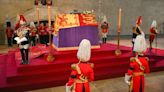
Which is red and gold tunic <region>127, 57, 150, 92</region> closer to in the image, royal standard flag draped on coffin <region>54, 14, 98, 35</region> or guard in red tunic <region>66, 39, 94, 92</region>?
guard in red tunic <region>66, 39, 94, 92</region>

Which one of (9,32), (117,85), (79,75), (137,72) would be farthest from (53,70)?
(9,32)

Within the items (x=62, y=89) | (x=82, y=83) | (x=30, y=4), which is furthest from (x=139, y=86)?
(x=30, y=4)

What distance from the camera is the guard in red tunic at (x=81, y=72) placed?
370 centimetres

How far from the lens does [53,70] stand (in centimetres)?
597

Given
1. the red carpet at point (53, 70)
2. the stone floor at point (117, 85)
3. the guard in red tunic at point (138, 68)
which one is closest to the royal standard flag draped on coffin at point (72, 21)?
the red carpet at point (53, 70)

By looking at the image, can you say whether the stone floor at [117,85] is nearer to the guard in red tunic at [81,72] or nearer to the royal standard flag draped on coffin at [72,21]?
the guard in red tunic at [81,72]

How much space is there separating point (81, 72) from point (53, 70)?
2.47 metres

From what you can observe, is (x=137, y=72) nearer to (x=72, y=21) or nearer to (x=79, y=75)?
(x=79, y=75)

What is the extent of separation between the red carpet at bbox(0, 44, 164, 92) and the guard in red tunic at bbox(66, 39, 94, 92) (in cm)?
208

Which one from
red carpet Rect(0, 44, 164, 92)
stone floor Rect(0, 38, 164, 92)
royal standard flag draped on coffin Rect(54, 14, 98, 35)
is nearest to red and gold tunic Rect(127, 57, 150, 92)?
stone floor Rect(0, 38, 164, 92)

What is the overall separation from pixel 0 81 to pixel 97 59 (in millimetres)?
3184

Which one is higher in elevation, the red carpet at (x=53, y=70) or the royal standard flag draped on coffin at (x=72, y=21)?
the royal standard flag draped on coffin at (x=72, y=21)

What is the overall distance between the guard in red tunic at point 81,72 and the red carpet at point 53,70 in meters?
2.08

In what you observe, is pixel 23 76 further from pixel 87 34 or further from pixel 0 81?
pixel 87 34
